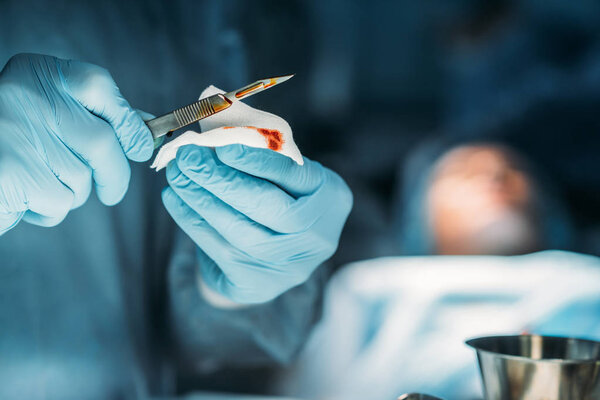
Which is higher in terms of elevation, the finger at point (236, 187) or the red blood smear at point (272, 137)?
the red blood smear at point (272, 137)

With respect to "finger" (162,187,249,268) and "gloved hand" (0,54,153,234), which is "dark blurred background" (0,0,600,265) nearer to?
"finger" (162,187,249,268)

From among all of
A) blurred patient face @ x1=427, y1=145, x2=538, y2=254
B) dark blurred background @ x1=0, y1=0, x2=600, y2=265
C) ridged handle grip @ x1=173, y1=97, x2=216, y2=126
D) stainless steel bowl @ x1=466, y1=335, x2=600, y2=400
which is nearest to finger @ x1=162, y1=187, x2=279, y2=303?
ridged handle grip @ x1=173, y1=97, x2=216, y2=126

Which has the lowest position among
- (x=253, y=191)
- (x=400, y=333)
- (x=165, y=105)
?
(x=400, y=333)

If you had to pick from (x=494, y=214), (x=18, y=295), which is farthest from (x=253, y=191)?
(x=494, y=214)

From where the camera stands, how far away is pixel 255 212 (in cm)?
85

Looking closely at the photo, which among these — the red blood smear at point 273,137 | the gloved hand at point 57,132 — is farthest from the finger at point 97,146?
the red blood smear at point 273,137

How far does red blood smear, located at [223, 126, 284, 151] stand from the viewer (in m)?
0.75

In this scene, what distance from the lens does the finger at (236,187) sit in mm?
792

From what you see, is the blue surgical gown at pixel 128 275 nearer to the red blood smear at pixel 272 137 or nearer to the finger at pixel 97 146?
the finger at pixel 97 146

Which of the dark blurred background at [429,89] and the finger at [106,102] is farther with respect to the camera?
the dark blurred background at [429,89]

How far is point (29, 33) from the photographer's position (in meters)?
0.89

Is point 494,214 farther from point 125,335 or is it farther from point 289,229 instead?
point 125,335

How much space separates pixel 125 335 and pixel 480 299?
100 centimetres

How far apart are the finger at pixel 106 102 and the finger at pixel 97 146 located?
0.02 meters
